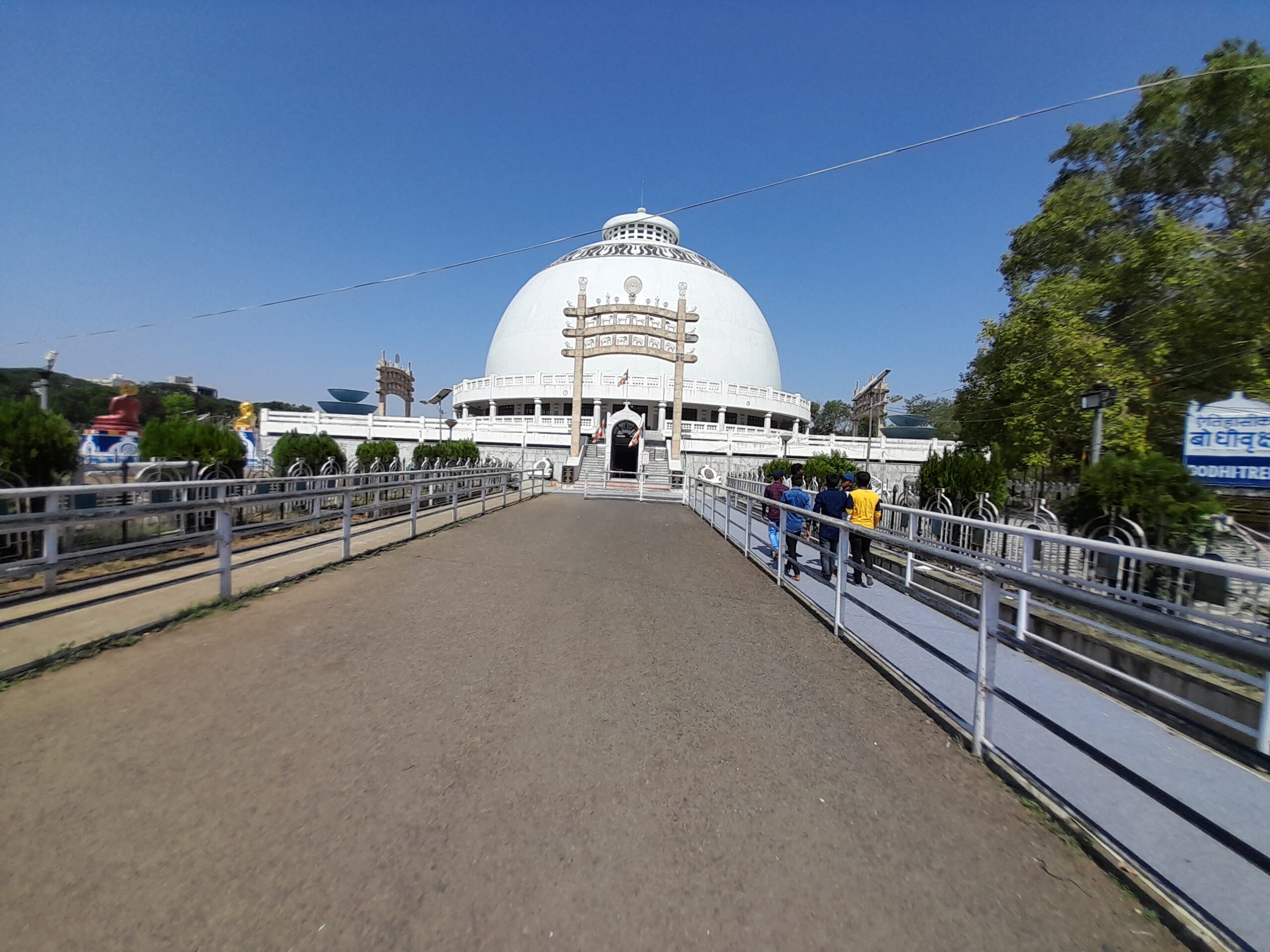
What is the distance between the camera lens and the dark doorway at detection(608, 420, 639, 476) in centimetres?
3451

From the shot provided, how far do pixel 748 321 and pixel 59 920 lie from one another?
57.5 metres

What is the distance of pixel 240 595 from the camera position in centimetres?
593

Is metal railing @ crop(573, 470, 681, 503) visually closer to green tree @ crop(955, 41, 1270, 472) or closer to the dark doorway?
the dark doorway

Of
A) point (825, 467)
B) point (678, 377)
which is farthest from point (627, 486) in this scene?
point (825, 467)

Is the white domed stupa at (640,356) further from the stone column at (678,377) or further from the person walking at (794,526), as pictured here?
A: the person walking at (794,526)

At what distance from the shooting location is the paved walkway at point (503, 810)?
1.98 metres

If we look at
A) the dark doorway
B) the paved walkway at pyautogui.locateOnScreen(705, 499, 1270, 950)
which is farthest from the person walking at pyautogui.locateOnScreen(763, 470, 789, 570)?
the dark doorway

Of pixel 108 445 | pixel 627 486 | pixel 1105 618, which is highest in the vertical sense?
pixel 108 445

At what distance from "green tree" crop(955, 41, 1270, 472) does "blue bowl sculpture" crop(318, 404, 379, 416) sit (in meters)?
34.9

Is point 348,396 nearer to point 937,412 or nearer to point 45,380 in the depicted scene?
point 45,380

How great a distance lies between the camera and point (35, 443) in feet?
26.8

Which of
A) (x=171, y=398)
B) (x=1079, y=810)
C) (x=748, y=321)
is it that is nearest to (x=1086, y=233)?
(x=1079, y=810)

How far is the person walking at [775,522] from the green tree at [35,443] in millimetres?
9656

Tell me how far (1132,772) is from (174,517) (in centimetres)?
950
